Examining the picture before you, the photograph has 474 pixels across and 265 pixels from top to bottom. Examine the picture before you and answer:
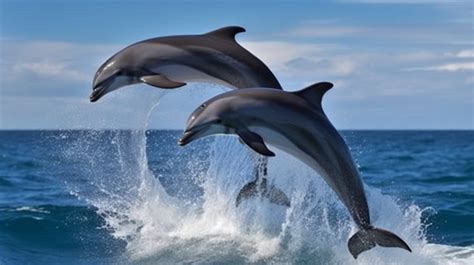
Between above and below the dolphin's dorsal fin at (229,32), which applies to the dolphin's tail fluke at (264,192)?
below

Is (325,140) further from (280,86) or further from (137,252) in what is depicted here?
(137,252)

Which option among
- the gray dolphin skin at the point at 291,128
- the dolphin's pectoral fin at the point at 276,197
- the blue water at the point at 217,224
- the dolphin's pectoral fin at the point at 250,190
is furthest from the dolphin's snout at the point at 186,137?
the blue water at the point at 217,224

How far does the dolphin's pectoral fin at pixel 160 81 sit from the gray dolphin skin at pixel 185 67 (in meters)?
0.06

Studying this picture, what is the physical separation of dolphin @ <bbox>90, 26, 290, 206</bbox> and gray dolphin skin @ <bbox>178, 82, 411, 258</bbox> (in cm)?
58

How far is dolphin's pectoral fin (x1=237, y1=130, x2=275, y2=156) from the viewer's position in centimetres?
891

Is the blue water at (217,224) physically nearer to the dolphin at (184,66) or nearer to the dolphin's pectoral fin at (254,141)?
the dolphin at (184,66)

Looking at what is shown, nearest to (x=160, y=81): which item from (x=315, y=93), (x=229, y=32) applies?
(x=229, y=32)

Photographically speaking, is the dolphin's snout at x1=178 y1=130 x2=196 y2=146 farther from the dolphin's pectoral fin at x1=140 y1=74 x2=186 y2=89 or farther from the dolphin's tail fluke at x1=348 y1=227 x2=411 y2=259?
the dolphin's tail fluke at x1=348 y1=227 x2=411 y2=259

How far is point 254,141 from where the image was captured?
29.8 feet

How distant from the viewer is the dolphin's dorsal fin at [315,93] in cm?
959

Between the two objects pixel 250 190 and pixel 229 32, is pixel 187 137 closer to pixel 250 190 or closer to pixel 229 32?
pixel 229 32

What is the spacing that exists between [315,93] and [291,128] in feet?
1.54

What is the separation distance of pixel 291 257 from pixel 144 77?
5549 millimetres

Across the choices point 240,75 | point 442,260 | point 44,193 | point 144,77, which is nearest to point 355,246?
point 240,75
